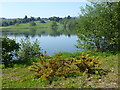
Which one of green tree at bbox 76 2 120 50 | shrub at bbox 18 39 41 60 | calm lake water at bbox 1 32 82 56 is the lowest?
calm lake water at bbox 1 32 82 56

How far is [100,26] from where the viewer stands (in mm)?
19656

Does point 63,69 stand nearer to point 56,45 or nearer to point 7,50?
point 7,50

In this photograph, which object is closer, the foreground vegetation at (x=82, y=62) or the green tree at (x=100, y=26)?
the foreground vegetation at (x=82, y=62)

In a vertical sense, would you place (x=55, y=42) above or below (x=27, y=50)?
below

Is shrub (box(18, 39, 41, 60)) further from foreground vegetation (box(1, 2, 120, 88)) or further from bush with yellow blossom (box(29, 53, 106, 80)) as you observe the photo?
bush with yellow blossom (box(29, 53, 106, 80))

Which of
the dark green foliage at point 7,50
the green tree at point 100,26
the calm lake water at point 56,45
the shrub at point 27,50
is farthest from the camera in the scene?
the calm lake water at point 56,45

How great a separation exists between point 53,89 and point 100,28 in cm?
1270

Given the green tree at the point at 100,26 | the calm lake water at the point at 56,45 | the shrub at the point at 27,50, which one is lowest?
the calm lake water at the point at 56,45

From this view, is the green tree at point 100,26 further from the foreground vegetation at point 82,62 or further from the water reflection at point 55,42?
the water reflection at point 55,42

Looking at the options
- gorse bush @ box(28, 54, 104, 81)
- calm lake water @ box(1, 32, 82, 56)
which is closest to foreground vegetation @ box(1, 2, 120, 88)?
gorse bush @ box(28, 54, 104, 81)

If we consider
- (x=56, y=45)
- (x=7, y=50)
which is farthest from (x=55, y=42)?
(x=7, y=50)

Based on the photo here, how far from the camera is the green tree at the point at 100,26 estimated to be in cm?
1933

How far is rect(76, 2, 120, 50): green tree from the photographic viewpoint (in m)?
19.3

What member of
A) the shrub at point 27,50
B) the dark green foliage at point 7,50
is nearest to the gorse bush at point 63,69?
the dark green foliage at point 7,50
